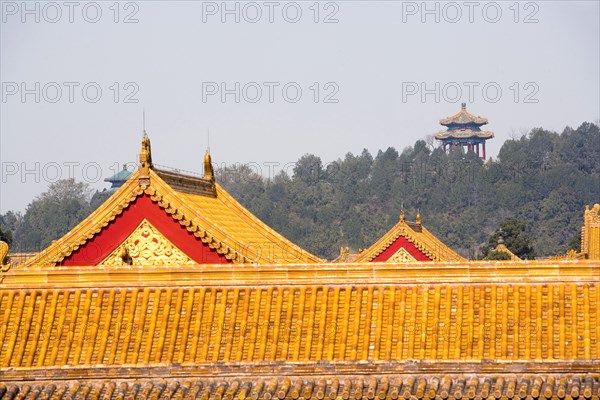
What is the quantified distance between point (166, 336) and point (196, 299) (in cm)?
71

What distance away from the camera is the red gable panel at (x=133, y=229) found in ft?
93.2

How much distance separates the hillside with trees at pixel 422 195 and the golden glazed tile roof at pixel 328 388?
327 ft

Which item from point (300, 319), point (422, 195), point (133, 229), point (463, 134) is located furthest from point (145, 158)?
point (463, 134)

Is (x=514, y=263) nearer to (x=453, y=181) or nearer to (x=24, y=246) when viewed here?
(x=24, y=246)

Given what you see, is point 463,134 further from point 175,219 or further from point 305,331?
point 305,331

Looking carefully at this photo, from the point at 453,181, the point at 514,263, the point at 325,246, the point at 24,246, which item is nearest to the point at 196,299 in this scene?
the point at 514,263

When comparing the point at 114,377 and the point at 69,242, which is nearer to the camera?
the point at 114,377

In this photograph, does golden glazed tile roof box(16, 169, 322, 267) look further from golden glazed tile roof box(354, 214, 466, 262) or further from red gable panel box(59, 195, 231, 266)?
golden glazed tile roof box(354, 214, 466, 262)

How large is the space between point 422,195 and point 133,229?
113885 millimetres

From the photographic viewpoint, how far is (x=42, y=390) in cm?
1916

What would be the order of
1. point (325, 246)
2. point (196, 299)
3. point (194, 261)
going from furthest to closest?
1. point (325, 246)
2. point (194, 261)
3. point (196, 299)

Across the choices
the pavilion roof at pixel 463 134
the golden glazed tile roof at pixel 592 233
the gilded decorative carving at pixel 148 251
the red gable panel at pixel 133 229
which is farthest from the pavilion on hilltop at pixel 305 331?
the pavilion roof at pixel 463 134

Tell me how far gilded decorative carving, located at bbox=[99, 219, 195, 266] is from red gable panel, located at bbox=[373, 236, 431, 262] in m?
26.0

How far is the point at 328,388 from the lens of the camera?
18.7 metres
